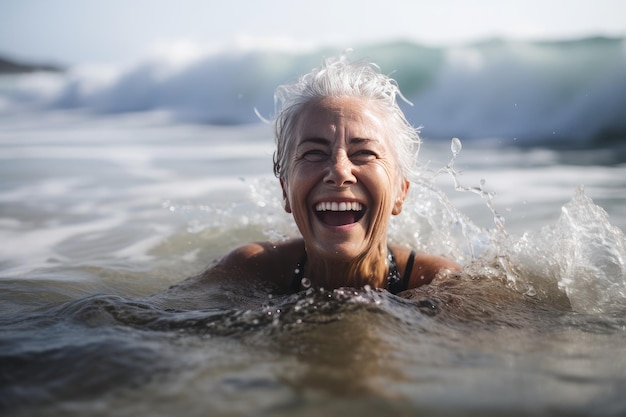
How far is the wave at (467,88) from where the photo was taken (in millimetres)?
13789

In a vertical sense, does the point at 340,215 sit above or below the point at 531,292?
above

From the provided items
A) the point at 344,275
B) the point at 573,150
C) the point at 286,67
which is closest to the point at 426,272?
the point at 344,275

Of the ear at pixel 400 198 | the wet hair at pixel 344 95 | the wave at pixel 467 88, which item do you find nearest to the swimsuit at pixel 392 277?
the ear at pixel 400 198

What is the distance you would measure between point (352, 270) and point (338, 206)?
1.58ft

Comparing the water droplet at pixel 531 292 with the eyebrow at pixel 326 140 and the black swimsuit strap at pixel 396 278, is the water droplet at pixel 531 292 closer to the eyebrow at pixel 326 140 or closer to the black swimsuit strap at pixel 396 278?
the black swimsuit strap at pixel 396 278

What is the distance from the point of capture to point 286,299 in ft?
11.2

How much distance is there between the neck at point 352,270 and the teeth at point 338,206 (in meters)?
0.31

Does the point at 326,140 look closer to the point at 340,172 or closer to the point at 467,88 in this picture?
the point at 340,172

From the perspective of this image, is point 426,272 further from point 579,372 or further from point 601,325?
point 579,372

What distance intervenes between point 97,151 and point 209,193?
15.1 feet

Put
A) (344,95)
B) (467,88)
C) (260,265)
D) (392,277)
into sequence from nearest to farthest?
1. (344,95)
2. (392,277)
3. (260,265)
4. (467,88)

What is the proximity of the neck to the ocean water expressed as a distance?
28cm

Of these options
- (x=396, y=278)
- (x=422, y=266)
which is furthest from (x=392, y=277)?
(x=422, y=266)

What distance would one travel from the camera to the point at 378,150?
11.6 feet
